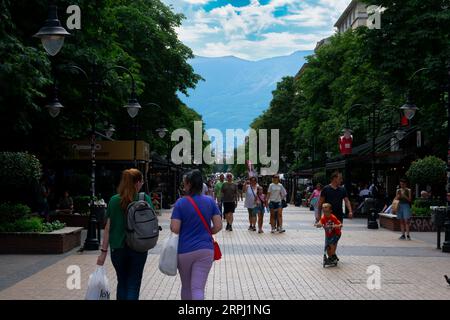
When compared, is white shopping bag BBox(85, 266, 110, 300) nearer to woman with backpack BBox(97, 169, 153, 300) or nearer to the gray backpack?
woman with backpack BBox(97, 169, 153, 300)

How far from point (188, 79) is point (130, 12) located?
235 inches

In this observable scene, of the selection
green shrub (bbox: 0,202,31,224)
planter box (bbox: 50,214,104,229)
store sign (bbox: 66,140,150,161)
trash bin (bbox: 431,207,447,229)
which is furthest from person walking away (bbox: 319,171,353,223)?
store sign (bbox: 66,140,150,161)

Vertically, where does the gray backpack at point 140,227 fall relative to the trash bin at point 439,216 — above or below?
above

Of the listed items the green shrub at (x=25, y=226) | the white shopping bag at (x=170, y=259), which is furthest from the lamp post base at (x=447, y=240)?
the white shopping bag at (x=170, y=259)

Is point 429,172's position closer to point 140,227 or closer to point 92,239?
point 92,239

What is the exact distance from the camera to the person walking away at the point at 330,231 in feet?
47.6

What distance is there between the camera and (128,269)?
8.02 metres

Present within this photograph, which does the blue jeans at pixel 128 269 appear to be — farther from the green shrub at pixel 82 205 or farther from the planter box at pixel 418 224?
the planter box at pixel 418 224

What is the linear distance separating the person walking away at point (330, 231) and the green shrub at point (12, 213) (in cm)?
739

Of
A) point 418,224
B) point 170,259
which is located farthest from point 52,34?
point 418,224

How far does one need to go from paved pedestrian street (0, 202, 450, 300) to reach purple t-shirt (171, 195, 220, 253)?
2894mm

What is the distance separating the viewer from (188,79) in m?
44.1
